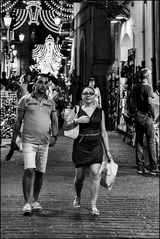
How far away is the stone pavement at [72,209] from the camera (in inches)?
289

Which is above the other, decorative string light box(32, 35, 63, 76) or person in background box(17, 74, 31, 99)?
decorative string light box(32, 35, 63, 76)

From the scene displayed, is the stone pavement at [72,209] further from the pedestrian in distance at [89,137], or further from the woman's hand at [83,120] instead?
the woman's hand at [83,120]

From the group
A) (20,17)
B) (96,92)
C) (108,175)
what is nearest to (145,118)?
(20,17)

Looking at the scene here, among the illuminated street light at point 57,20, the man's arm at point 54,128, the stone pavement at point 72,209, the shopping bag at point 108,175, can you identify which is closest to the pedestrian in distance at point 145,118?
the stone pavement at point 72,209

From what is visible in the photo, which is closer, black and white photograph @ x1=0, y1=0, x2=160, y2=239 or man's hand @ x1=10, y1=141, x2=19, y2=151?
man's hand @ x1=10, y1=141, x2=19, y2=151

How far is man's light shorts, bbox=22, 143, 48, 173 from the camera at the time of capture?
111 inches

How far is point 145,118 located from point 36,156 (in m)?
5.22

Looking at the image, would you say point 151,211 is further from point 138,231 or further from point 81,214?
point 81,214

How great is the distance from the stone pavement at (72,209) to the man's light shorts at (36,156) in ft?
7.30

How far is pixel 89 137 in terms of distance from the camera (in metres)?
3.58

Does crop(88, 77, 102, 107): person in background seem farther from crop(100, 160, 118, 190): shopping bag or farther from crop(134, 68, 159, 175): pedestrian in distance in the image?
crop(134, 68, 159, 175): pedestrian in distance

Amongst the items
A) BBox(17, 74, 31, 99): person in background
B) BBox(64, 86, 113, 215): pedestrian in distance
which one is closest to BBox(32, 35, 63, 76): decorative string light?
BBox(17, 74, 31, 99): person in background

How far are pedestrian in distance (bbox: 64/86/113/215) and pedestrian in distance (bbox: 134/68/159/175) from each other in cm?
115

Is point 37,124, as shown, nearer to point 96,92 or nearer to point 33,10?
point 96,92
